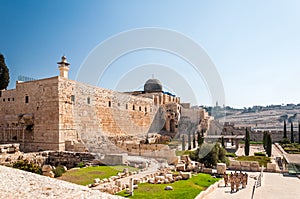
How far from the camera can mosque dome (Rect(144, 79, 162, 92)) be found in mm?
32594

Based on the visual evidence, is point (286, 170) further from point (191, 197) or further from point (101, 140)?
point (101, 140)

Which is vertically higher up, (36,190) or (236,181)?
(36,190)

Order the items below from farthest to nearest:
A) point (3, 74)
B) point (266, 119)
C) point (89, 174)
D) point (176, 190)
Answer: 1. point (266, 119)
2. point (3, 74)
3. point (89, 174)
4. point (176, 190)

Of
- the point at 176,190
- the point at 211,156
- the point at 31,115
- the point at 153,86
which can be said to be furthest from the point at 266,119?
the point at 176,190

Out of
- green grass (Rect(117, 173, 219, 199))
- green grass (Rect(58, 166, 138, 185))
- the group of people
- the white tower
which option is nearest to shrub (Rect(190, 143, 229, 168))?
the group of people

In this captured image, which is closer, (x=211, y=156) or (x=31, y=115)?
(x=211, y=156)

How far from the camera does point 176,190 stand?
8414mm

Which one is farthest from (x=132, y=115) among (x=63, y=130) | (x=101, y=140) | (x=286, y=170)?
(x=286, y=170)

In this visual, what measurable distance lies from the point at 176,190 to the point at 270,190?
3.86 meters

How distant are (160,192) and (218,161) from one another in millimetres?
6358

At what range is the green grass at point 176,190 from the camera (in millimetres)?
7729


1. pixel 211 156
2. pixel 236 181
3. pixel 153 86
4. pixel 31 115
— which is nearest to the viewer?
pixel 236 181

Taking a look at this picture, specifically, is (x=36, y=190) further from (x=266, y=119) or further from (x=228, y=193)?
(x=266, y=119)

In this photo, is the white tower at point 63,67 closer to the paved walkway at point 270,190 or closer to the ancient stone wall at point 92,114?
the ancient stone wall at point 92,114
